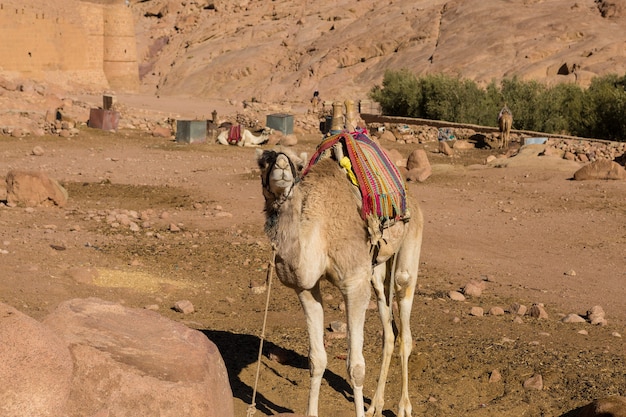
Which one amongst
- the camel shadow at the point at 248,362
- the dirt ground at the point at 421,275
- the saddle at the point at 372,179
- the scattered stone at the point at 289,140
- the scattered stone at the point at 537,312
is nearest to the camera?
the saddle at the point at 372,179

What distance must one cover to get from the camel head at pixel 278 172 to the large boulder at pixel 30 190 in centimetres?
1061

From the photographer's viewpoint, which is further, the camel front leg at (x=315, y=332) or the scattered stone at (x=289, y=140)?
the scattered stone at (x=289, y=140)

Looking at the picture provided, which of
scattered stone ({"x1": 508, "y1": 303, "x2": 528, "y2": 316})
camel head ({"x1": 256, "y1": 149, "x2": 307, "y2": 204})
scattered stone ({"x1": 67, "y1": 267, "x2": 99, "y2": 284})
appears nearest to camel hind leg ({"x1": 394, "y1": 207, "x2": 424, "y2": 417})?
camel head ({"x1": 256, "y1": 149, "x2": 307, "y2": 204})

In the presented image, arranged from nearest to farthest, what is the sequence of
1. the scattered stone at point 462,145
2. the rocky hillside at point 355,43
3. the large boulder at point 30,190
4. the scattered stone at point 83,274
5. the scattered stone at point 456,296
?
the scattered stone at point 83,274, the scattered stone at point 456,296, the large boulder at point 30,190, the scattered stone at point 462,145, the rocky hillside at point 355,43

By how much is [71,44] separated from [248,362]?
4088 cm

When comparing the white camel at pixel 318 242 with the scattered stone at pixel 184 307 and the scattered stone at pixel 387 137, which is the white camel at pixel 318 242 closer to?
the scattered stone at pixel 184 307

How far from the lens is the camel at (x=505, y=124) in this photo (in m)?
26.8

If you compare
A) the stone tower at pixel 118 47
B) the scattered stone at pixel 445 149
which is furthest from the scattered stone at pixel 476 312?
the stone tower at pixel 118 47

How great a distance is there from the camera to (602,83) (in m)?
35.2

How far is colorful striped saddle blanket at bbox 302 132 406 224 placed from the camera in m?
6.47

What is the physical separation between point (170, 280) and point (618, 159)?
51.7ft

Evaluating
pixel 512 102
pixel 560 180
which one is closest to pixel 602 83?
pixel 512 102

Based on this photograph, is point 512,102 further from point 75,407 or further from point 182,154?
point 75,407

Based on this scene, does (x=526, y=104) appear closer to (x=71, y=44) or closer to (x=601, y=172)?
(x=601, y=172)
